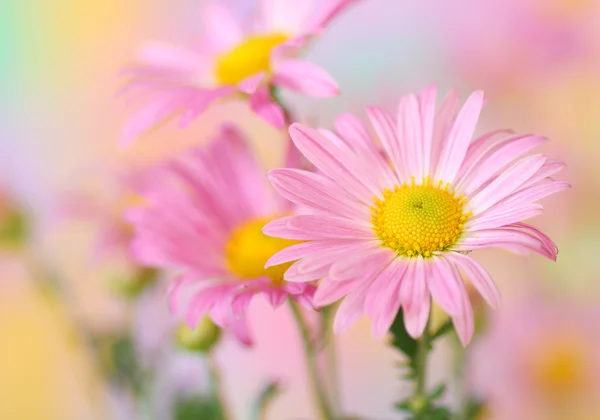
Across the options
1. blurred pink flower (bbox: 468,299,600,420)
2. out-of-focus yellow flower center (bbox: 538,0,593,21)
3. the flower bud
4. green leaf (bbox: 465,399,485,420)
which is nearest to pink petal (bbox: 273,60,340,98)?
the flower bud

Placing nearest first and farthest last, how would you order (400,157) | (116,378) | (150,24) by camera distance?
(400,157)
(116,378)
(150,24)

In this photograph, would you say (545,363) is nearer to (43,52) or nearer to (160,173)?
(160,173)

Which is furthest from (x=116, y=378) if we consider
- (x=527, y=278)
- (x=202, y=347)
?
(x=527, y=278)

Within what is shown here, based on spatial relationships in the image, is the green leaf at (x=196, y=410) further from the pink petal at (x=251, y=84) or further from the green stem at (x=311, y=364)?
the pink petal at (x=251, y=84)

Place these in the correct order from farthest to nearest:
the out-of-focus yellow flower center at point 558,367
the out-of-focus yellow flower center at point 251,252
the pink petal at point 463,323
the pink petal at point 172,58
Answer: the out-of-focus yellow flower center at point 558,367, the pink petal at point 172,58, the out-of-focus yellow flower center at point 251,252, the pink petal at point 463,323

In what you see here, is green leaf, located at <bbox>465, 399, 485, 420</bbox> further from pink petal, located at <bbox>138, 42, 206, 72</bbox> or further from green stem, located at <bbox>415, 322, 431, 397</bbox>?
pink petal, located at <bbox>138, 42, 206, 72</bbox>

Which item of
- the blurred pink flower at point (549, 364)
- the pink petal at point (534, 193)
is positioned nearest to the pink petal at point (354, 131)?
the pink petal at point (534, 193)

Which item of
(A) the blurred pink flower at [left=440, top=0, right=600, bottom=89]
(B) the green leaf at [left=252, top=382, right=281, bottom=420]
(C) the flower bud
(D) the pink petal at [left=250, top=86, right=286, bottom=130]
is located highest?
(A) the blurred pink flower at [left=440, top=0, right=600, bottom=89]
